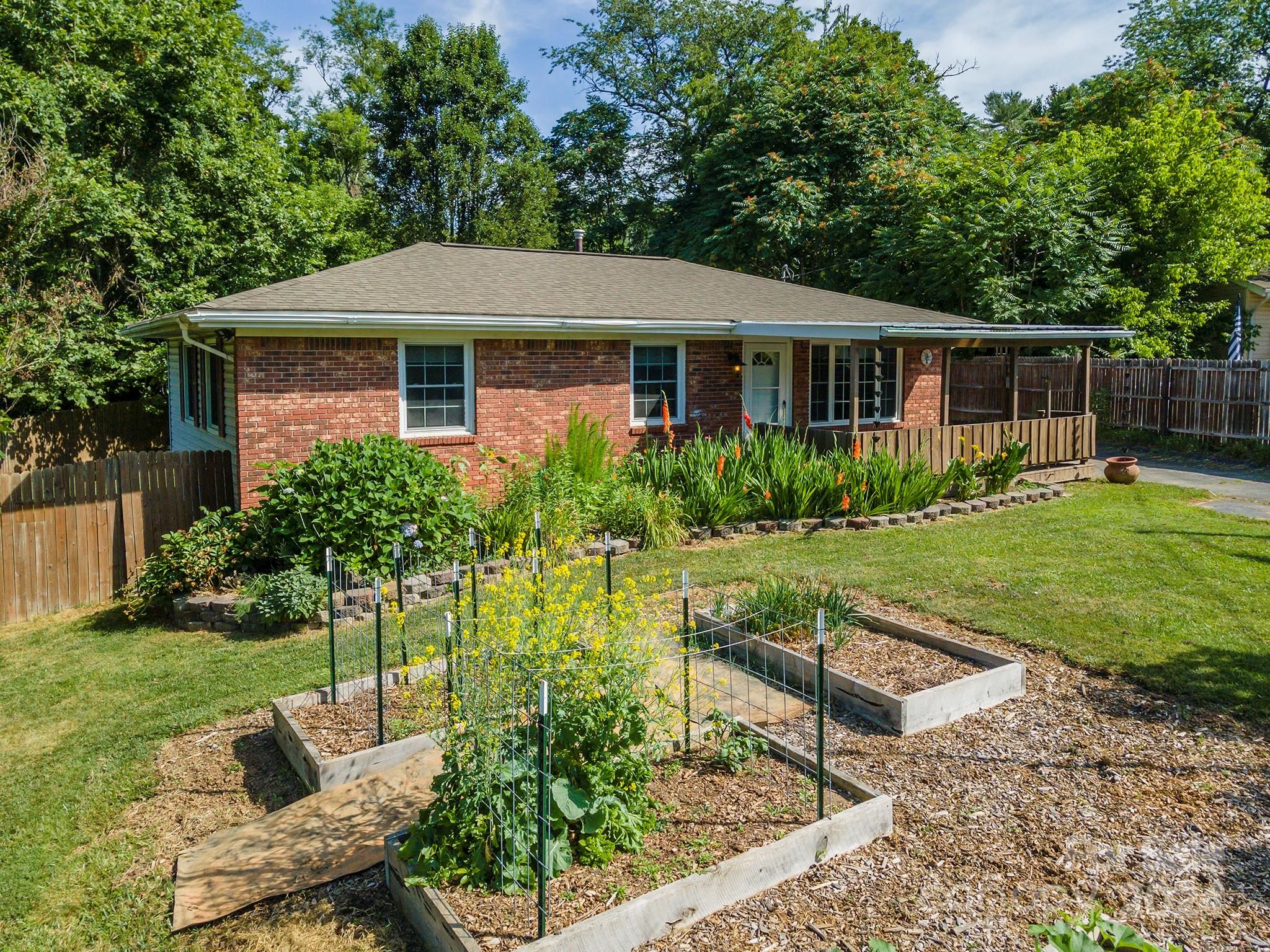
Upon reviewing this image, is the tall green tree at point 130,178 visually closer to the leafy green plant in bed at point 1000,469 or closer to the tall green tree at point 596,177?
the leafy green plant in bed at point 1000,469

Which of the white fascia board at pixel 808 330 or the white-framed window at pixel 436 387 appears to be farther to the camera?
the white fascia board at pixel 808 330

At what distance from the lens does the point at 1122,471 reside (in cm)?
1579

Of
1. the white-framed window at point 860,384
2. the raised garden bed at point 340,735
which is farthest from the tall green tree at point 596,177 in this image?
the raised garden bed at point 340,735

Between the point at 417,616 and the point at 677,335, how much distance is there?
7.75 meters

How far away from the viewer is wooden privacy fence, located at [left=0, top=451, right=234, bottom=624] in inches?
404

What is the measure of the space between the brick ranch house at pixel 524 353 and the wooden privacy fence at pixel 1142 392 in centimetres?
399

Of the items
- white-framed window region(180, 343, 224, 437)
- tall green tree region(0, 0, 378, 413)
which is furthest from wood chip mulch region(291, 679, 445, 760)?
tall green tree region(0, 0, 378, 413)

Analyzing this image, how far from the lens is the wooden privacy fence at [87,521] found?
33.7ft

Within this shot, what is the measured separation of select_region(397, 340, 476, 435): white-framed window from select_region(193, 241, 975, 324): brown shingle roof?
25.8 inches

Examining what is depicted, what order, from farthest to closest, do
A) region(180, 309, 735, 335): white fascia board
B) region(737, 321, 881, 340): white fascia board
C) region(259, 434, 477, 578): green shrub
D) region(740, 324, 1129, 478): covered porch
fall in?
region(740, 324, 1129, 478): covered porch
region(737, 321, 881, 340): white fascia board
region(180, 309, 735, 335): white fascia board
region(259, 434, 477, 578): green shrub

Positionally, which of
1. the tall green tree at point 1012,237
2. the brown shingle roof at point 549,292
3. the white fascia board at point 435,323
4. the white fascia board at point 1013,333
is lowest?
the white fascia board at point 435,323

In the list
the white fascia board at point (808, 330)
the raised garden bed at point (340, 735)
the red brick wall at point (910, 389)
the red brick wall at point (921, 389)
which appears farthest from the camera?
the red brick wall at point (921, 389)

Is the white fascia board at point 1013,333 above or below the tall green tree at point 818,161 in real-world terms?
below

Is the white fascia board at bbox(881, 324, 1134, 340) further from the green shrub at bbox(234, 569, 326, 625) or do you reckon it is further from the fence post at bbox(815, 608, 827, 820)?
the fence post at bbox(815, 608, 827, 820)
